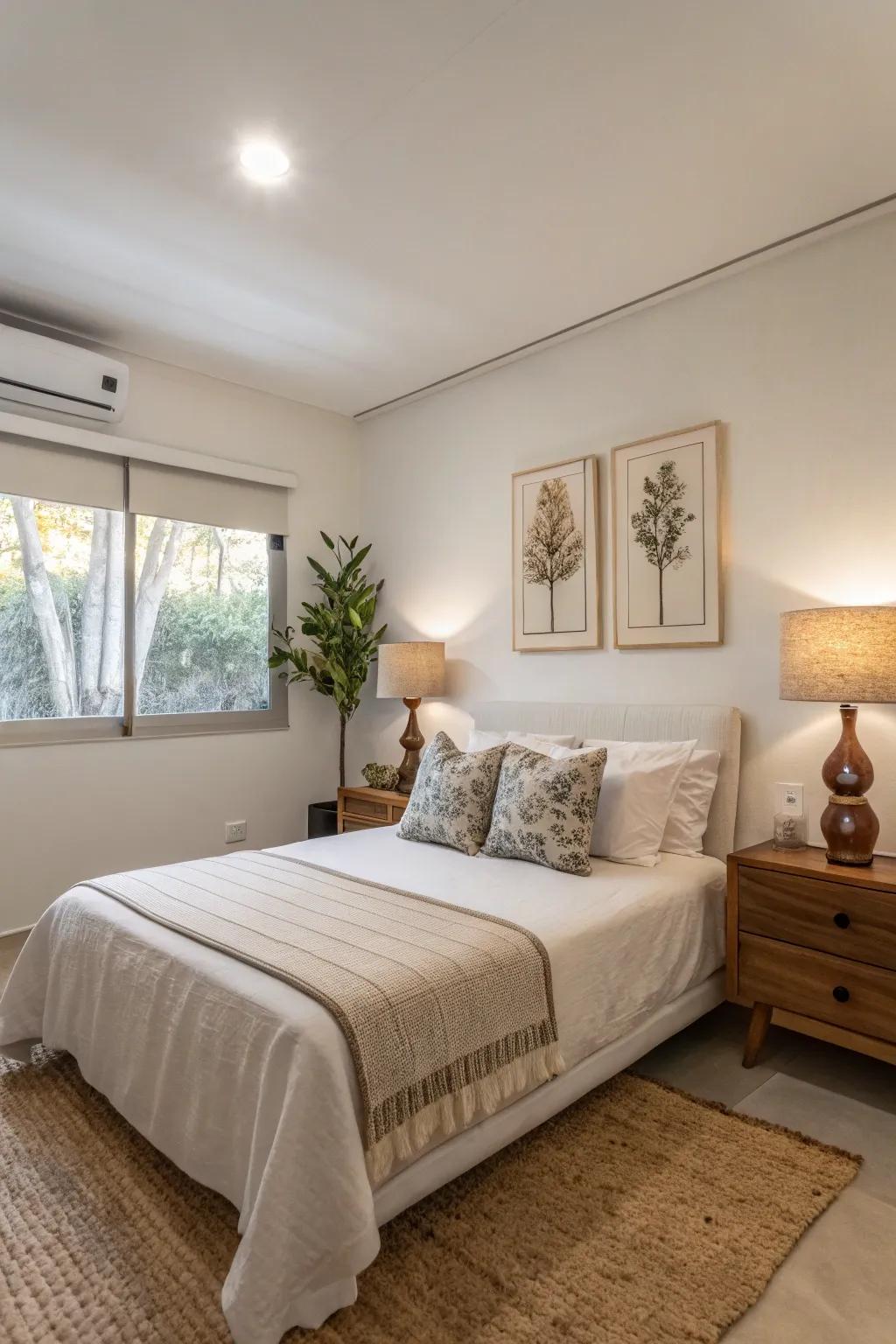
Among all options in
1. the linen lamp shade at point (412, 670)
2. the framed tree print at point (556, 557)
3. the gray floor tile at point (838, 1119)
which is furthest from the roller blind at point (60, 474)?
the gray floor tile at point (838, 1119)

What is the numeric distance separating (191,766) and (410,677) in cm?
122

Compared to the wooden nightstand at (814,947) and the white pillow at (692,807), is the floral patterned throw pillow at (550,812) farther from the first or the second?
the wooden nightstand at (814,947)

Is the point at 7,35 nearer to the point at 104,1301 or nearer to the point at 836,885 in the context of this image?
the point at 104,1301

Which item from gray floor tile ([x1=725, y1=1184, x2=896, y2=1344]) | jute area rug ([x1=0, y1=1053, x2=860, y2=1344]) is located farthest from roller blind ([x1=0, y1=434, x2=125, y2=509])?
gray floor tile ([x1=725, y1=1184, x2=896, y2=1344])

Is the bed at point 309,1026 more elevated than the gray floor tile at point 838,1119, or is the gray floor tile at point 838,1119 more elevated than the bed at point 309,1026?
the bed at point 309,1026

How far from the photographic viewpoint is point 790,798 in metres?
2.66

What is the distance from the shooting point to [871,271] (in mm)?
2604

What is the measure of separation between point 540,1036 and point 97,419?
3.16 metres

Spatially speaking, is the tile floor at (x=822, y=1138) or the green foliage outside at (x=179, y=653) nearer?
the tile floor at (x=822, y=1138)

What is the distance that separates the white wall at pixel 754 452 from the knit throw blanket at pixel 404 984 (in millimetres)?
1434

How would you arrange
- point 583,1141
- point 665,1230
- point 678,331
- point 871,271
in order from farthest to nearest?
point 678,331, point 871,271, point 583,1141, point 665,1230

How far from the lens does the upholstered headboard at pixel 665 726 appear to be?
112 inches

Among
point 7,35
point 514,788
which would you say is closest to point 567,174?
point 7,35

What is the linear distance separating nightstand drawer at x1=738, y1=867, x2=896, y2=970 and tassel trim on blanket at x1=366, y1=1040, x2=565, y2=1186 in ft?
2.73
